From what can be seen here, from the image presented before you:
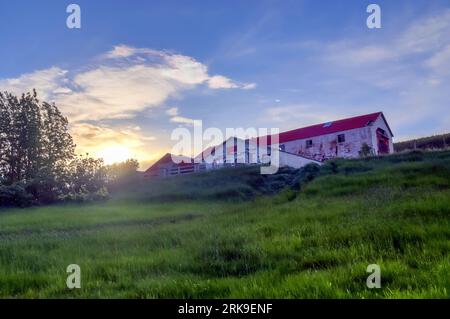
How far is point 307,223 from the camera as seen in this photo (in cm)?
1201

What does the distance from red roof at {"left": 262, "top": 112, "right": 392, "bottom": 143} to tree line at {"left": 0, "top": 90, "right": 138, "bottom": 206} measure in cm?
3112

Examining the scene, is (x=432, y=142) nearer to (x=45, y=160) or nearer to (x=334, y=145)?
(x=334, y=145)

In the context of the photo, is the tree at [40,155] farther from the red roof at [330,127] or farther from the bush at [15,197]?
the red roof at [330,127]

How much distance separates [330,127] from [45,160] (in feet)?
143

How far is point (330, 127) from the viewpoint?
6259 cm

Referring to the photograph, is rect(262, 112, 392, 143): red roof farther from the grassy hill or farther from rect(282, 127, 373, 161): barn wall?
the grassy hill

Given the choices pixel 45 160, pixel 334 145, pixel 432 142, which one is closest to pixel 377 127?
pixel 334 145

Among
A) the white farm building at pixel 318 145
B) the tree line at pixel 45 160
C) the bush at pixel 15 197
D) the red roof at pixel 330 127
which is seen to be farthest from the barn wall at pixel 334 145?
the bush at pixel 15 197

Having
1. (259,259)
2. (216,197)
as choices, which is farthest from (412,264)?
(216,197)

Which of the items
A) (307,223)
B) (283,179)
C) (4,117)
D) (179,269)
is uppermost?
(4,117)
